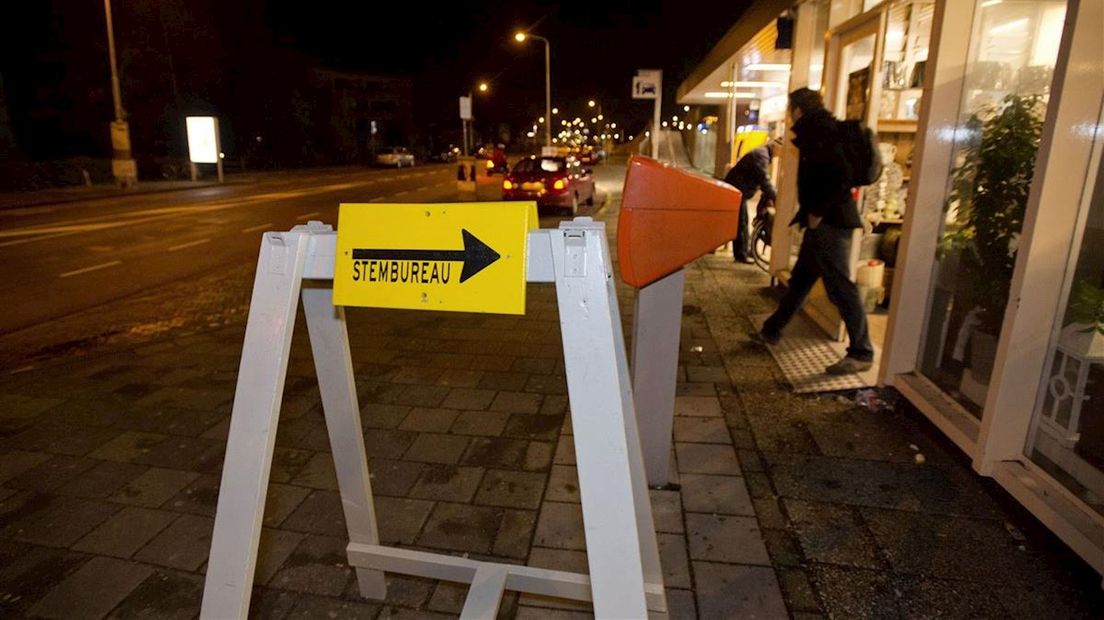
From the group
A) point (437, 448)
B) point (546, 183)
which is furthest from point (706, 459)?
point (546, 183)

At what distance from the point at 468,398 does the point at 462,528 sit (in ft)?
5.12

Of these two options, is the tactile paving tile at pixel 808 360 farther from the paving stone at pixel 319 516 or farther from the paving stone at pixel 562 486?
the paving stone at pixel 319 516

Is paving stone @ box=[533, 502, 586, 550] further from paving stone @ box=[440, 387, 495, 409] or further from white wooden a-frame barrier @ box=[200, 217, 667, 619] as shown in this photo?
paving stone @ box=[440, 387, 495, 409]

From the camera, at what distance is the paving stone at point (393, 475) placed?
329 cm

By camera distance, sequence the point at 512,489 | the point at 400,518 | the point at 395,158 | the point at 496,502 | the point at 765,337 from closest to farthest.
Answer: the point at 400,518 < the point at 496,502 < the point at 512,489 < the point at 765,337 < the point at 395,158

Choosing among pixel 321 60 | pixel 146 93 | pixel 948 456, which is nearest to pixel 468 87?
pixel 321 60

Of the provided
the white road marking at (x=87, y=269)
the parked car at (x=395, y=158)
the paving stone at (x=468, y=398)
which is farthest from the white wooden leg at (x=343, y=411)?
the parked car at (x=395, y=158)

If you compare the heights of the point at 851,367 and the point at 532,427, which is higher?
the point at 851,367

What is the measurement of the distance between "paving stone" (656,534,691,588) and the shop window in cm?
173

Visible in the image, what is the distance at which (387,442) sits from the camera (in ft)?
12.5

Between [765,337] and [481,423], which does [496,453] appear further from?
[765,337]

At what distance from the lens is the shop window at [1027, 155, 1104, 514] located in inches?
108

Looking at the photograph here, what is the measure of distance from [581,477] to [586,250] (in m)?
0.49

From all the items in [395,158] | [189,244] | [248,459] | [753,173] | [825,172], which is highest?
[825,172]
